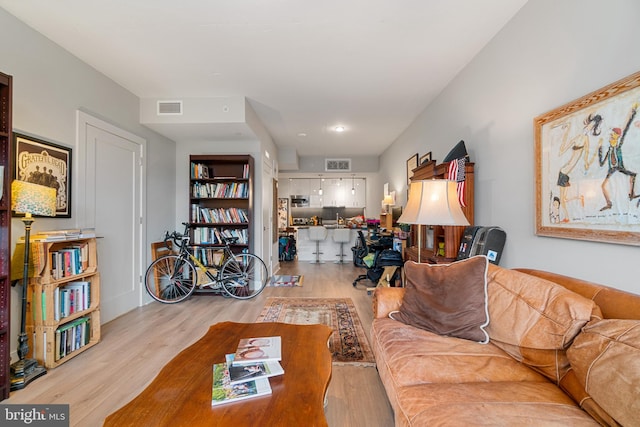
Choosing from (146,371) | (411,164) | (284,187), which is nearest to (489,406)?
(146,371)

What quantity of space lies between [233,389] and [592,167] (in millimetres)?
2130

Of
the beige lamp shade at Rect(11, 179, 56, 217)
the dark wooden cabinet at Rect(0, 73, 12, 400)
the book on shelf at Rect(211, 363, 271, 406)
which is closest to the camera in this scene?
the book on shelf at Rect(211, 363, 271, 406)

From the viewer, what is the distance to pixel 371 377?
2.03 meters

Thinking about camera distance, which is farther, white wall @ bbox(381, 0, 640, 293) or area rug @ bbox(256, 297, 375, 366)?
area rug @ bbox(256, 297, 375, 366)

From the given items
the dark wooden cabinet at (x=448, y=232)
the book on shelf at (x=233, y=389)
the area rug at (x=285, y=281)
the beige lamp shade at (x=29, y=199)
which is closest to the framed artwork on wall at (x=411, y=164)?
the dark wooden cabinet at (x=448, y=232)

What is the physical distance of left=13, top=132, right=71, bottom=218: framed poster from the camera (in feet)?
7.23

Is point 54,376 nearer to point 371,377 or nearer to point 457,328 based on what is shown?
point 371,377

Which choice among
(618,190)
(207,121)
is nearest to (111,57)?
(207,121)

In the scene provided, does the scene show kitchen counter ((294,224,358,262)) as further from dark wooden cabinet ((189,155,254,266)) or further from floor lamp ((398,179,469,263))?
floor lamp ((398,179,469,263))

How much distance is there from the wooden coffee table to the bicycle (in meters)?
2.49

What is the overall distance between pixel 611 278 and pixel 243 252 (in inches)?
156

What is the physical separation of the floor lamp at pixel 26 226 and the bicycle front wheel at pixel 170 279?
5.62ft

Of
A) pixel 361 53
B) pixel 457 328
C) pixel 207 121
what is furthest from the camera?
pixel 207 121

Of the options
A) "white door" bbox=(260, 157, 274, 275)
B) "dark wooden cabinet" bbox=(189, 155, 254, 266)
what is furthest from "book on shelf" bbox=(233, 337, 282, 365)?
"white door" bbox=(260, 157, 274, 275)
